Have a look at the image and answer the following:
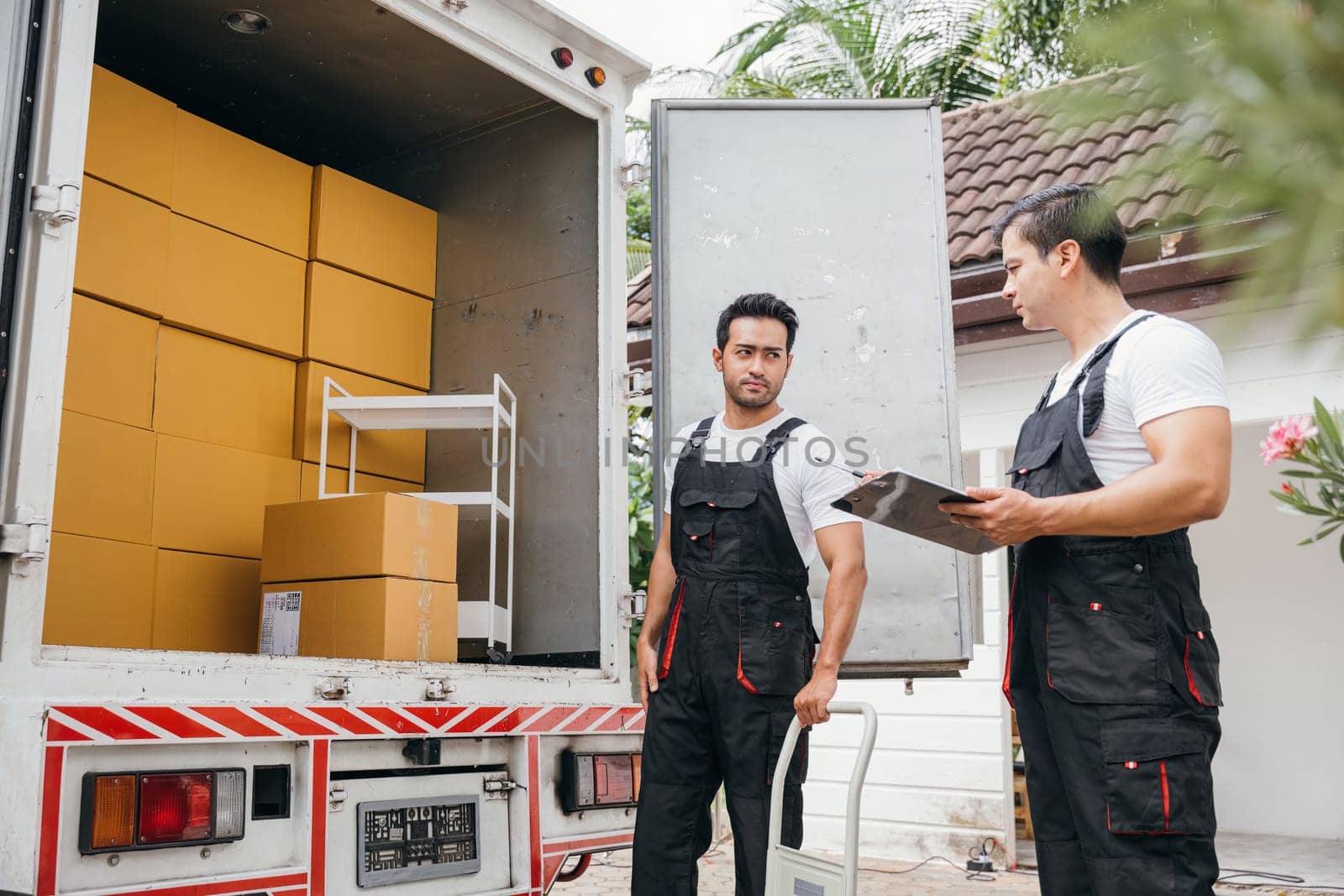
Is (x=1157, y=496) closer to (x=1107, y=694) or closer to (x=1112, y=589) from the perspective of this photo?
(x=1112, y=589)

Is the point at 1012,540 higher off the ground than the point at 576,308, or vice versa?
the point at 576,308

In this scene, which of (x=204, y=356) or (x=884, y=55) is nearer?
(x=204, y=356)

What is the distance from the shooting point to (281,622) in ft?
10.3

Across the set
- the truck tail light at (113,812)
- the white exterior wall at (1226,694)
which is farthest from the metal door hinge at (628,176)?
the white exterior wall at (1226,694)

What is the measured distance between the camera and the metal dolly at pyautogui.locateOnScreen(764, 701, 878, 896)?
213 centimetres

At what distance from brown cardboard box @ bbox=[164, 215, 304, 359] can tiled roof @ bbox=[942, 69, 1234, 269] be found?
216 centimetres

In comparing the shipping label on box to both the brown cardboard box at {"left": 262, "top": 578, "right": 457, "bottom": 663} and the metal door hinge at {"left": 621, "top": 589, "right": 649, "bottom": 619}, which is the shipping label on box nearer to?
the brown cardboard box at {"left": 262, "top": 578, "right": 457, "bottom": 663}

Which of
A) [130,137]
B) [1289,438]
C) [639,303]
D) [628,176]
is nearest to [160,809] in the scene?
[130,137]

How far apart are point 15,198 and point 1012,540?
1.82 m

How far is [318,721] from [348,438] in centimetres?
157

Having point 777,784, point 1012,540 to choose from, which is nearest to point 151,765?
point 777,784

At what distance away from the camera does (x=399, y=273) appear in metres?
4.04

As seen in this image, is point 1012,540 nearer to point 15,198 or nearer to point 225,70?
point 15,198

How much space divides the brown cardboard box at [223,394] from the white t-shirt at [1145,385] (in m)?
2.39
